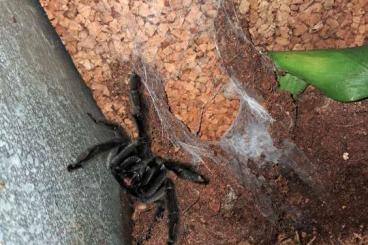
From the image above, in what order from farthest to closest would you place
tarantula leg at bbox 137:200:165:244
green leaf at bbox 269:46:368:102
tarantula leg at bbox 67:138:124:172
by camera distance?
tarantula leg at bbox 137:200:165:244 → green leaf at bbox 269:46:368:102 → tarantula leg at bbox 67:138:124:172

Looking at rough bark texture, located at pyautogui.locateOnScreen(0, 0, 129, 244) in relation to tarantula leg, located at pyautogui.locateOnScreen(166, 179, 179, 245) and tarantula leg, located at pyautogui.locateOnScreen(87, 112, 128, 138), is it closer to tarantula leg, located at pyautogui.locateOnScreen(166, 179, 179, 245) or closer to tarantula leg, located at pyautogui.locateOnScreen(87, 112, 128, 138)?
tarantula leg, located at pyautogui.locateOnScreen(87, 112, 128, 138)

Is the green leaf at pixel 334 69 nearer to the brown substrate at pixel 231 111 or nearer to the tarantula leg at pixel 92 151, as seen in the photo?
the brown substrate at pixel 231 111

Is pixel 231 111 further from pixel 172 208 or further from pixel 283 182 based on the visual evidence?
pixel 172 208

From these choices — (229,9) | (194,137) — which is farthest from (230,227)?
(229,9)

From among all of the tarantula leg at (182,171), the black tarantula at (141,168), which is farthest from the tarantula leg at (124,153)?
the tarantula leg at (182,171)

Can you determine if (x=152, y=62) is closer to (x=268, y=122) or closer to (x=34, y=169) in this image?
(x=268, y=122)

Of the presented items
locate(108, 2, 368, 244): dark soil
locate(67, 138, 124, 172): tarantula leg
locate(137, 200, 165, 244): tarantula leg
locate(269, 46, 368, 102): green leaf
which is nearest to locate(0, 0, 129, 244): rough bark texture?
locate(67, 138, 124, 172): tarantula leg

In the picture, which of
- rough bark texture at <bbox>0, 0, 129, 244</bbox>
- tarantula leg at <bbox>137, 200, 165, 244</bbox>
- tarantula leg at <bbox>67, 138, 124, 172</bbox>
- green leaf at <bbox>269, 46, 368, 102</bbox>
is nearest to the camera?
rough bark texture at <bbox>0, 0, 129, 244</bbox>

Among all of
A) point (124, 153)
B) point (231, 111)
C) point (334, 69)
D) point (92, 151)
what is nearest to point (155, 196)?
point (124, 153)
